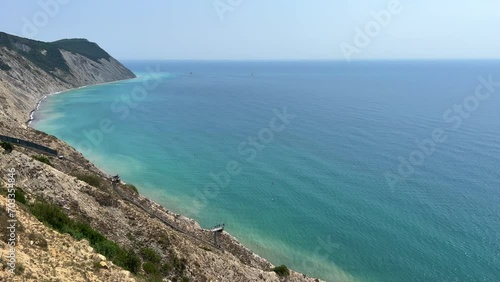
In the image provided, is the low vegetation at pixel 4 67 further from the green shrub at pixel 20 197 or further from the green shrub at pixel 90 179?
the green shrub at pixel 20 197

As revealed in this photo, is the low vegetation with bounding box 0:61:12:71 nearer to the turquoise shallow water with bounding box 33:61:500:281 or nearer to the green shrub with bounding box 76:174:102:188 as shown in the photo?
the turquoise shallow water with bounding box 33:61:500:281

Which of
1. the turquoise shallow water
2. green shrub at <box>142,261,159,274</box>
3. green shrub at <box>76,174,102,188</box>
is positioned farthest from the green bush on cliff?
the turquoise shallow water

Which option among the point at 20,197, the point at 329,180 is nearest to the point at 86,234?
the point at 20,197

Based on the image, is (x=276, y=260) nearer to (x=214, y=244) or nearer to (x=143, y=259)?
(x=214, y=244)

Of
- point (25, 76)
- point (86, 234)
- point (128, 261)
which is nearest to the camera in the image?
point (128, 261)

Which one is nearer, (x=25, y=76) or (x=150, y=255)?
(x=150, y=255)

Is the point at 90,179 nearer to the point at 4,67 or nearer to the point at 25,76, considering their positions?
the point at 4,67

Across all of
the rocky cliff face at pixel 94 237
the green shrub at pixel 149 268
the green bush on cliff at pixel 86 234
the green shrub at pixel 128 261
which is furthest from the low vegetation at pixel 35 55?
the green shrub at pixel 149 268
